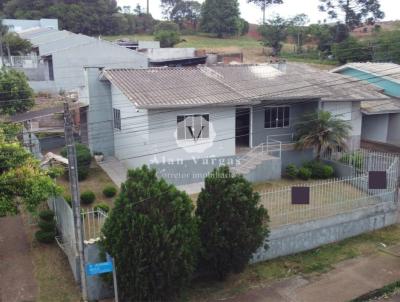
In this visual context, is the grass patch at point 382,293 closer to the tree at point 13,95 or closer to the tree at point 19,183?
the tree at point 19,183

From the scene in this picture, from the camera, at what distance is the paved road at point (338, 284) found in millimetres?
11195

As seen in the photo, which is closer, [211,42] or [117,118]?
[117,118]

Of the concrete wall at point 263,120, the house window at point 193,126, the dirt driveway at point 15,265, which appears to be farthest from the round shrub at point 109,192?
the concrete wall at point 263,120

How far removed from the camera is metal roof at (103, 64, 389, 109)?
17172 mm

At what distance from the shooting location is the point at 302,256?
43.8 feet

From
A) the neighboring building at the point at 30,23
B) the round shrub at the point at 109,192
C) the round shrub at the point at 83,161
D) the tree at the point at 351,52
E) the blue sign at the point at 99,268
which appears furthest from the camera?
the neighboring building at the point at 30,23

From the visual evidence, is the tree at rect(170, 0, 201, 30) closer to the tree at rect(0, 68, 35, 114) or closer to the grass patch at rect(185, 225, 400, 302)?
the tree at rect(0, 68, 35, 114)

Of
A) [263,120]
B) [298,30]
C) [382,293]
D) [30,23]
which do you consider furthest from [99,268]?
[30,23]

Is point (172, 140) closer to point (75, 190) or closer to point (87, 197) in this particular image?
point (87, 197)

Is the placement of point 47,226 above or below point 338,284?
above

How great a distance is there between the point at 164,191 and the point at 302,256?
575 cm

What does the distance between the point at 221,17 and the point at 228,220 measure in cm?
5918

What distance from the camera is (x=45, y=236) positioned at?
12.9 meters

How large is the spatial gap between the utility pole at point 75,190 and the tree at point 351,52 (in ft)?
126
